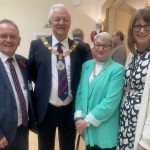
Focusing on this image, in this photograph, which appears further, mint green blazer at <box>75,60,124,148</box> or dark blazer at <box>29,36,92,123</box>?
dark blazer at <box>29,36,92,123</box>

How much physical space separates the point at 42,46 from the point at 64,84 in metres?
0.37

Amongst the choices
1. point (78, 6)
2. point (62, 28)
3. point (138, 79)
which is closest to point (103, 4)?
point (78, 6)

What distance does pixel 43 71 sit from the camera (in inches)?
97.3

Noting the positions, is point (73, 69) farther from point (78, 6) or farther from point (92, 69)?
point (78, 6)

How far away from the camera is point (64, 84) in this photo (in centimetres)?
247

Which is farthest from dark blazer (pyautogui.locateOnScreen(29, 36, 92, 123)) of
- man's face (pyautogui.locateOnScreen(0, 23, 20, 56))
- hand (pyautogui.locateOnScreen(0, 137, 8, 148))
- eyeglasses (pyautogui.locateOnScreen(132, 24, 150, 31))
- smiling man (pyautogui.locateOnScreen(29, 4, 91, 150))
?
eyeglasses (pyautogui.locateOnScreen(132, 24, 150, 31))

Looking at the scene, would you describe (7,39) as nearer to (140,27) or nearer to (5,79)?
(5,79)

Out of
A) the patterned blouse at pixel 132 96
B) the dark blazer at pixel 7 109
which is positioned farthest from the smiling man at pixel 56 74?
the patterned blouse at pixel 132 96

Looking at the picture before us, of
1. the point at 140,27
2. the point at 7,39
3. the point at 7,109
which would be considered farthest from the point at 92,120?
the point at 7,39

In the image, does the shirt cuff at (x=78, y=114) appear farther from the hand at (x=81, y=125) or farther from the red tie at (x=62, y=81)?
the red tie at (x=62, y=81)

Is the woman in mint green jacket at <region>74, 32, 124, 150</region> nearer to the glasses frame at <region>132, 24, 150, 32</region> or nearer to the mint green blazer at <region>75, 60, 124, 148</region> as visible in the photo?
the mint green blazer at <region>75, 60, 124, 148</region>

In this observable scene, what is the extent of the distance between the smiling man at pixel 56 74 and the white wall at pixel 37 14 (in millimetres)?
5750

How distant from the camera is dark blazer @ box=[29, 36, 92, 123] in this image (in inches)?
96.8

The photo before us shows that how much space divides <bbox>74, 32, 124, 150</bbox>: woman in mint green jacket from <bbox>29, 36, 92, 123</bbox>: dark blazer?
0.68 feet
